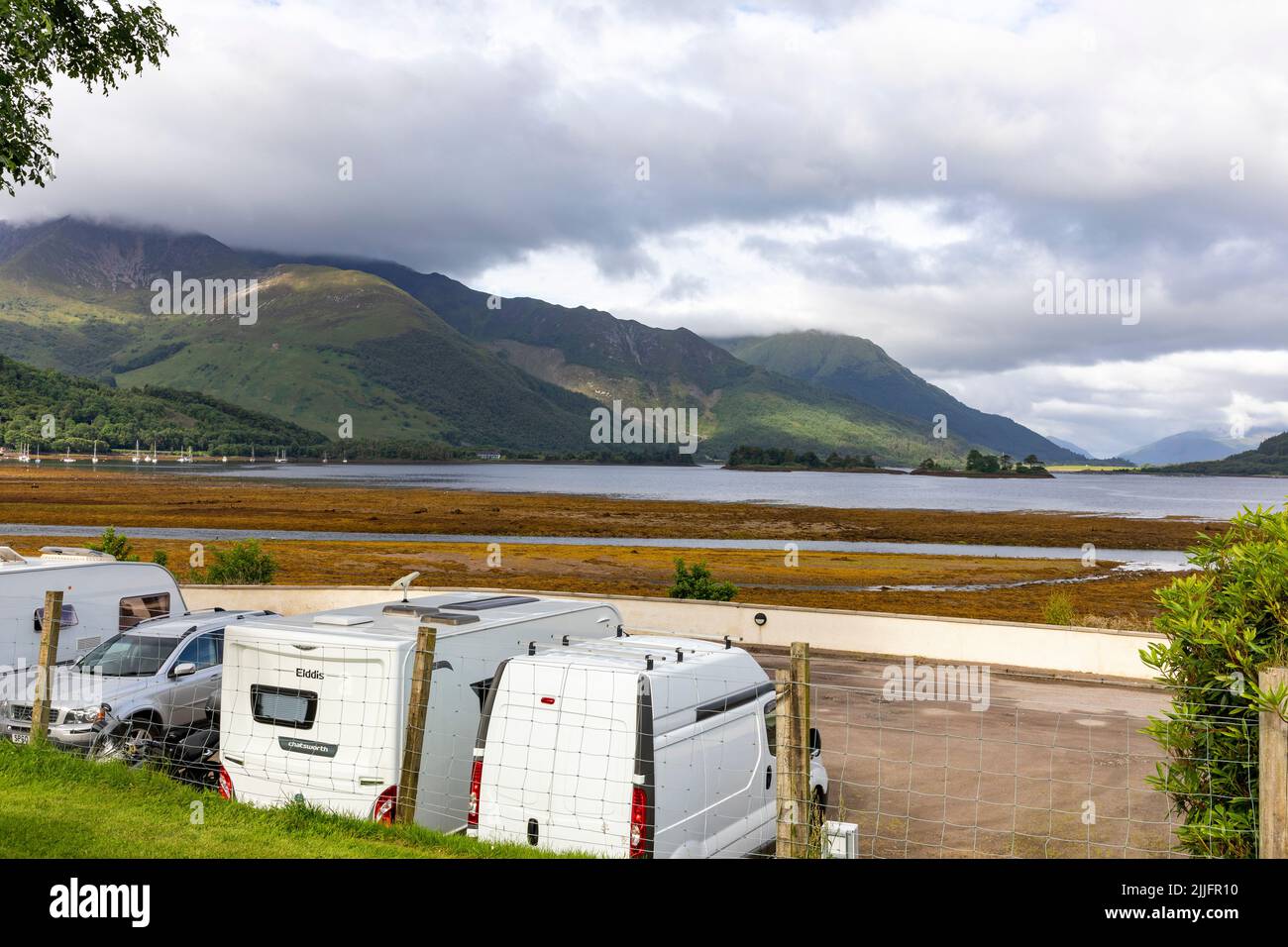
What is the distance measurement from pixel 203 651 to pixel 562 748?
8926mm

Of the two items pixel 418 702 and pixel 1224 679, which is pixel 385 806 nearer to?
pixel 418 702

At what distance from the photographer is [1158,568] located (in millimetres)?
70688

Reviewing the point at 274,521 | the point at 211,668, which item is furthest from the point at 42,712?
the point at 274,521

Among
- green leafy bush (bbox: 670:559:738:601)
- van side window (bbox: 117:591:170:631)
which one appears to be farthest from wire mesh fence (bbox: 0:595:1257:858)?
green leafy bush (bbox: 670:559:738:601)

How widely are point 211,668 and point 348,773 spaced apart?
6.94 m

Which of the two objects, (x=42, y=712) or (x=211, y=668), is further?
(x=211, y=668)

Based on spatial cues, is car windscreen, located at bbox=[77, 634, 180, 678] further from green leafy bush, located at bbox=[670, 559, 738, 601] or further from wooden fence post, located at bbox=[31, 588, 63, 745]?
green leafy bush, located at bbox=[670, 559, 738, 601]

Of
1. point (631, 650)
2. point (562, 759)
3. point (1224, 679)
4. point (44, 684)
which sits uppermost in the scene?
point (1224, 679)

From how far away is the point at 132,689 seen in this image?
1301 cm

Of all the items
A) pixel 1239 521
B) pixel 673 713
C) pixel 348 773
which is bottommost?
pixel 348 773

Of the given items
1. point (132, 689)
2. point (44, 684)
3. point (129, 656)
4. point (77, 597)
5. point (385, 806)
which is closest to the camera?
point (385, 806)

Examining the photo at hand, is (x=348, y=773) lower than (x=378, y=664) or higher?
lower

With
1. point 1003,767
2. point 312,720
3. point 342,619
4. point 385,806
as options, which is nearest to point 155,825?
point 312,720
